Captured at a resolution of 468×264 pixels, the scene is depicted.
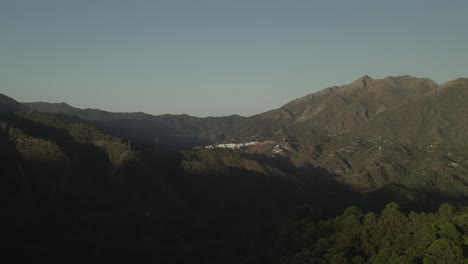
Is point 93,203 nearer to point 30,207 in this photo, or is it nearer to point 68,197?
point 68,197

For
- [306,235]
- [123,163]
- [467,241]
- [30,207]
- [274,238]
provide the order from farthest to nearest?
[123,163] < [30,207] < [274,238] < [306,235] < [467,241]

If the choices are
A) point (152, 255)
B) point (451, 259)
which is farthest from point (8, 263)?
point (451, 259)

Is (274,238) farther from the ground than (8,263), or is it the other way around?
(274,238)

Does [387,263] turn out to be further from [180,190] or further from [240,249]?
[180,190]

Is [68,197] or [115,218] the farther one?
[68,197]

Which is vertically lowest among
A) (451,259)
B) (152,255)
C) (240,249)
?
(152,255)

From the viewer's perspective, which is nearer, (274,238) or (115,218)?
(274,238)

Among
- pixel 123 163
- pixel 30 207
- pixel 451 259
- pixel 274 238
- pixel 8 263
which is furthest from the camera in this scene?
pixel 123 163

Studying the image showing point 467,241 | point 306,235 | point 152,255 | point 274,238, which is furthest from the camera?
point 152,255

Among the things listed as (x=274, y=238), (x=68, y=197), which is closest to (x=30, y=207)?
(x=68, y=197)
